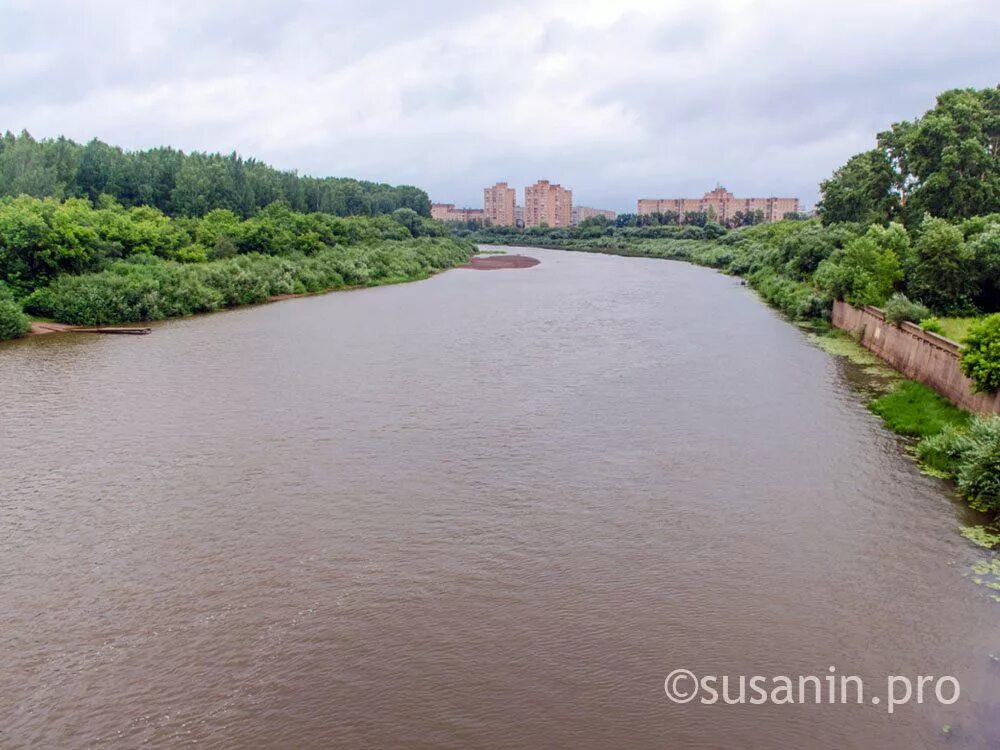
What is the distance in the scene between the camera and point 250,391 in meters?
20.1

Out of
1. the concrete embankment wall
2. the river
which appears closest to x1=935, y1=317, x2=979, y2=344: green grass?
the concrete embankment wall

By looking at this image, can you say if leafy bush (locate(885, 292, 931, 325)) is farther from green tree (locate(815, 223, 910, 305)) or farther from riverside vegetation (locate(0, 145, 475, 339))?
riverside vegetation (locate(0, 145, 475, 339))

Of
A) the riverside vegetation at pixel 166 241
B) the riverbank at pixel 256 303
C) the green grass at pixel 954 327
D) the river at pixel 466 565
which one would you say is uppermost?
the riverside vegetation at pixel 166 241

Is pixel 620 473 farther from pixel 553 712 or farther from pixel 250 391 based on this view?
pixel 250 391

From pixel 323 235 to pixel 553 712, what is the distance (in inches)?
2122

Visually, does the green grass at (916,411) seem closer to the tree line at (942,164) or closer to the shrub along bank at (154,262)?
the tree line at (942,164)

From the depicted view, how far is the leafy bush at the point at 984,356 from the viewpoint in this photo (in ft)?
45.7

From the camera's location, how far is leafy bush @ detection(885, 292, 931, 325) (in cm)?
2156

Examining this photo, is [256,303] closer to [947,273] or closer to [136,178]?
[136,178]

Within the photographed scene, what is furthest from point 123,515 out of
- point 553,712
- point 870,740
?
point 870,740

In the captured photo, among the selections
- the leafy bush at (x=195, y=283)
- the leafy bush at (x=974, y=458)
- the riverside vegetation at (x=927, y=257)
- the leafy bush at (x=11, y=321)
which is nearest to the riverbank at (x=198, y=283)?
the leafy bush at (x=195, y=283)

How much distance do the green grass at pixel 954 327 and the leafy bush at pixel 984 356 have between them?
4400 millimetres

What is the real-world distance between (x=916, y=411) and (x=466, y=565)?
1185 cm

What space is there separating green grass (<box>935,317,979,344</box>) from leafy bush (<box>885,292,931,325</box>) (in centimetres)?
55
